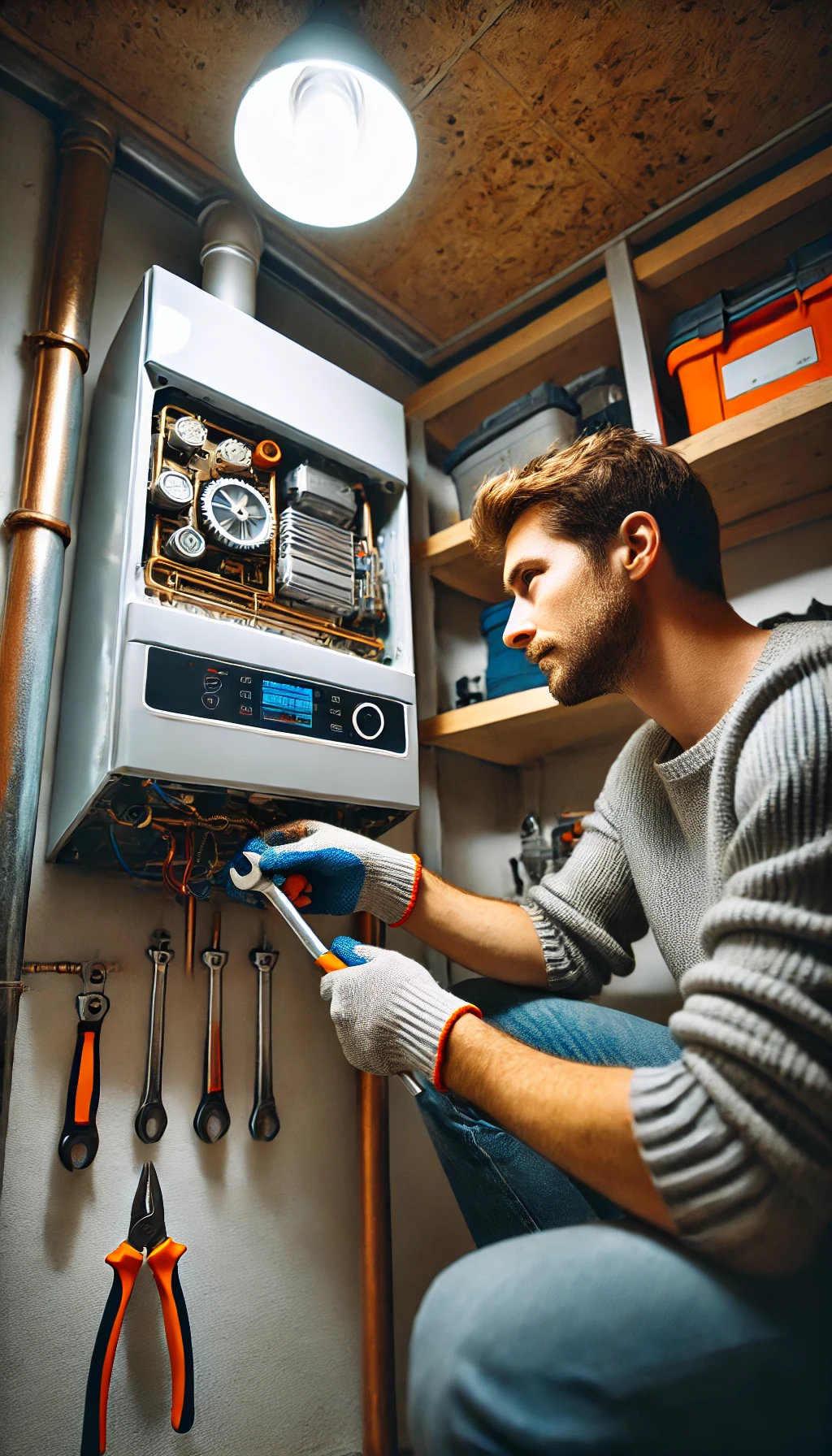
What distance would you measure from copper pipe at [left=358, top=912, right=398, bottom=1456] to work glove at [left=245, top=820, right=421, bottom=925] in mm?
363

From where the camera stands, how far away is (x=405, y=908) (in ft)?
3.89

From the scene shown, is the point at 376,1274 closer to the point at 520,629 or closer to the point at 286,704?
the point at 286,704

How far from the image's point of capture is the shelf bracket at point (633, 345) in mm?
1359

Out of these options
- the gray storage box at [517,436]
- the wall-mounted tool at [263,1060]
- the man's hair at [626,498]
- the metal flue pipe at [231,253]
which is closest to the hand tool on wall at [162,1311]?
the wall-mounted tool at [263,1060]

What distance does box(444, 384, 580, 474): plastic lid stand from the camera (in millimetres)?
1517

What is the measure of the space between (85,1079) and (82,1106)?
1.2 inches

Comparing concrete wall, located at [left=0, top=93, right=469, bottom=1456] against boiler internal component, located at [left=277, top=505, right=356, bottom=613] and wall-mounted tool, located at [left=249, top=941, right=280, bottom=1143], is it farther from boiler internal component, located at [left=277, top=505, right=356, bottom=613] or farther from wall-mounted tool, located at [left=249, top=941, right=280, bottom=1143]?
boiler internal component, located at [left=277, top=505, right=356, bottom=613]

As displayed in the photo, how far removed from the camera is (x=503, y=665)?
1.61 metres

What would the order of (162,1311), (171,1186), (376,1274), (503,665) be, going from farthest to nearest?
(503,665) < (376,1274) < (171,1186) < (162,1311)

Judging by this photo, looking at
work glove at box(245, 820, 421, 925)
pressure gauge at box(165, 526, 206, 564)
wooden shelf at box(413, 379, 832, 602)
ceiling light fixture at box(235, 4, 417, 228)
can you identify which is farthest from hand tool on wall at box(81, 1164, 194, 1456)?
ceiling light fixture at box(235, 4, 417, 228)

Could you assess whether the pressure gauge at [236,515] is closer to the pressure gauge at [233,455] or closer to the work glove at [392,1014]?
the pressure gauge at [233,455]

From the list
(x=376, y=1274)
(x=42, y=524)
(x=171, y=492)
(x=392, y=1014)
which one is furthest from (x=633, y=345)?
(x=376, y=1274)

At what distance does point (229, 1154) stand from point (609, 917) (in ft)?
2.15

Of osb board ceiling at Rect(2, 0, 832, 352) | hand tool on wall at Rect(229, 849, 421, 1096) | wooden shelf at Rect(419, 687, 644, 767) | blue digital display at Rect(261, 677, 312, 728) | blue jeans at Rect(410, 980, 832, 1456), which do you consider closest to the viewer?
blue jeans at Rect(410, 980, 832, 1456)
